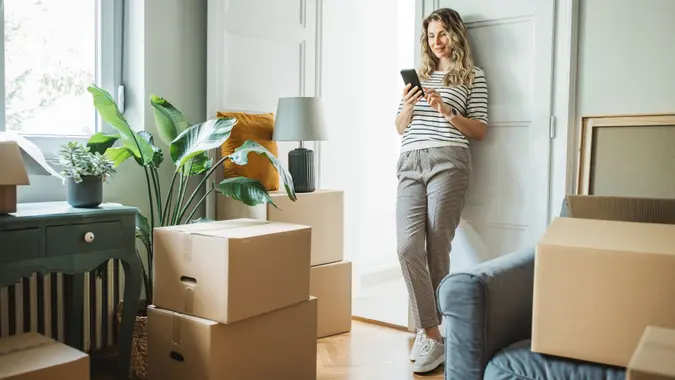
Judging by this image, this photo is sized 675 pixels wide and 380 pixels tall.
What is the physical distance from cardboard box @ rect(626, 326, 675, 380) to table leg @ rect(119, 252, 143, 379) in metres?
1.92

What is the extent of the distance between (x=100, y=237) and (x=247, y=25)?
58.3 inches

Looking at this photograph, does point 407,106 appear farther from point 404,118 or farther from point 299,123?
Answer: point 299,123

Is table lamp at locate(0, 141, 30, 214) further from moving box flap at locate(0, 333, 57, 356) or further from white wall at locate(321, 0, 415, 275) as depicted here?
white wall at locate(321, 0, 415, 275)

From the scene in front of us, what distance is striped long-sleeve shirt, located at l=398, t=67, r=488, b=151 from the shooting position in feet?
9.68

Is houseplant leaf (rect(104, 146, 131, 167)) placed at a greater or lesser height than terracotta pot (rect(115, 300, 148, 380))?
greater

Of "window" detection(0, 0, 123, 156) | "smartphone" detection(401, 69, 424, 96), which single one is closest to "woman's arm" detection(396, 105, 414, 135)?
"smartphone" detection(401, 69, 424, 96)

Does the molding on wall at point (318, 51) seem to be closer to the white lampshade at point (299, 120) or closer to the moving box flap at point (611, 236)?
the white lampshade at point (299, 120)

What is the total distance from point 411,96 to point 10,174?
5.62 ft

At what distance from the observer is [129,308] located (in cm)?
246

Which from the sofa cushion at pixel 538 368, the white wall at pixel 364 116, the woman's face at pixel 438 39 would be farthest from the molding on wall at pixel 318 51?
the sofa cushion at pixel 538 368

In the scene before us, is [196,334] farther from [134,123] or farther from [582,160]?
[582,160]

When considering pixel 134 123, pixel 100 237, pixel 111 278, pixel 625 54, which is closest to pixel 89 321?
pixel 111 278

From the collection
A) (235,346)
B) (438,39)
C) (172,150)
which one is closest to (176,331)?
(235,346)

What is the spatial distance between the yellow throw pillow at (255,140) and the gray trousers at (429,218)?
69 centimetres
